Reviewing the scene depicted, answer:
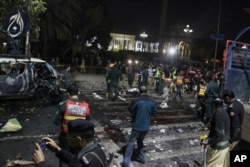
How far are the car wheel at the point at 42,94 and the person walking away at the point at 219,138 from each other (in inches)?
355

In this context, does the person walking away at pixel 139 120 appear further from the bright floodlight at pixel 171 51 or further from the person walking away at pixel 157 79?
the bright floodlight at pixel 171 51

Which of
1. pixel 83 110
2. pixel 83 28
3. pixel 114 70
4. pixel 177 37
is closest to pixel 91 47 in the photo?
pixel 83 28

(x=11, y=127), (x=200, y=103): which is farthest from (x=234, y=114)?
(x=11, y=127)

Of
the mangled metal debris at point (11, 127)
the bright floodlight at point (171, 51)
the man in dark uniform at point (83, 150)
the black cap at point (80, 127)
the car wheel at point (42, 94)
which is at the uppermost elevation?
the bright floodlight at point (171, 51)

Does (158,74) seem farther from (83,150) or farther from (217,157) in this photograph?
(83,150)

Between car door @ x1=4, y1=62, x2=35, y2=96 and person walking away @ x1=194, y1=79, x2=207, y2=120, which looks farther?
car door @ x1=4, y1=62, x2=35, y2=96

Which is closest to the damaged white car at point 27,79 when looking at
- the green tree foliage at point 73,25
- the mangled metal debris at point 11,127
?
the mangled metal debris at point 11,127

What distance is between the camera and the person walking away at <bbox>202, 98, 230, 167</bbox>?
5348 mm

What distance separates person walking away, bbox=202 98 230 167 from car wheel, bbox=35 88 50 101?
9007 mm

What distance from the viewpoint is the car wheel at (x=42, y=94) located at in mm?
13109

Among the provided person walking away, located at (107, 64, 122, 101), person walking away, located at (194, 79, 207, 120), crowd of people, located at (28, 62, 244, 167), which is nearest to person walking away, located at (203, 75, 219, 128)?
person walking away, located at (194, 79, 207, 120)

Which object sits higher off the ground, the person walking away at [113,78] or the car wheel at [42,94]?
the person walking away at [113,78]

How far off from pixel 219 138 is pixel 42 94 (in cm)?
937

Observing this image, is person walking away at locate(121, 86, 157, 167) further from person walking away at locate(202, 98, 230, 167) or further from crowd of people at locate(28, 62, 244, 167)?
person walking away at locate(202, 98, 230, 167)
